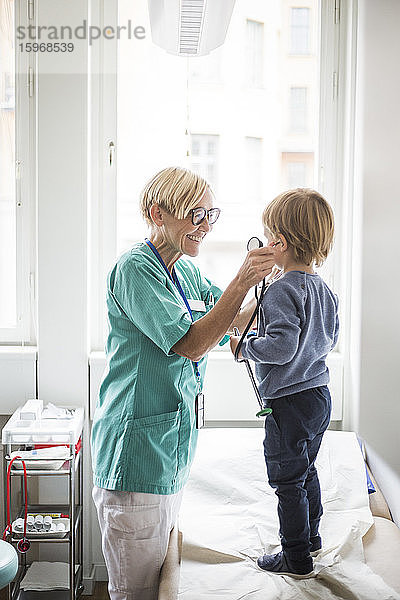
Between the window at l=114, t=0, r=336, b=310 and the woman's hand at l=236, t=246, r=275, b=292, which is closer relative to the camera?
the woman's hand at l=236, t=246, r=275, b=292

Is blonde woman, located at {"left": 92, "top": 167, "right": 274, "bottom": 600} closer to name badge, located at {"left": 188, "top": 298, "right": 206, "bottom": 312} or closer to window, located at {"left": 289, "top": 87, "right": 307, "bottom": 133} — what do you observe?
name badge, located at {"left": 188, "top": 298, "right": 206, "bottom": 312}

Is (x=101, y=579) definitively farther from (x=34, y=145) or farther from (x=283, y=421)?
(x=34, y=145)

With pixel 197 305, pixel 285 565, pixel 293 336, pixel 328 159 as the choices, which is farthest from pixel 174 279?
pixel 328 159

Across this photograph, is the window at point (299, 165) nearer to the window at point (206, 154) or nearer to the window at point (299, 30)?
the window at point (206, 154)

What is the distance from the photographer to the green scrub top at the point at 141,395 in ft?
5.70

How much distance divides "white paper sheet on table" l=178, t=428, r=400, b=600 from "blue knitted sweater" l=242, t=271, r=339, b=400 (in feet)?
1.57

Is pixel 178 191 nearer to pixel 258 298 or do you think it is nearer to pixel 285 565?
pixel 258 298

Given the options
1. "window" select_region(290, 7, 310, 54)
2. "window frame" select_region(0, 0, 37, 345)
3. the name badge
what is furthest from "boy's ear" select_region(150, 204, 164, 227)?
"window" select_region(290, 7, 310, 54)

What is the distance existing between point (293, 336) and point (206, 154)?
147 cm

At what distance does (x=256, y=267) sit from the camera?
1.64 meters

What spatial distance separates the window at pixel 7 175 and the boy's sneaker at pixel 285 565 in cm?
152

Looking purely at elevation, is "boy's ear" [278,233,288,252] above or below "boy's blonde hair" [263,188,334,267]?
below

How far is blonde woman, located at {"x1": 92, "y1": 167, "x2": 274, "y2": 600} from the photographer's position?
174 cm

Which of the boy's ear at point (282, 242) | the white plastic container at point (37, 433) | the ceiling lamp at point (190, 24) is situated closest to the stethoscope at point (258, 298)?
the boy's ear at point (282, 242)
